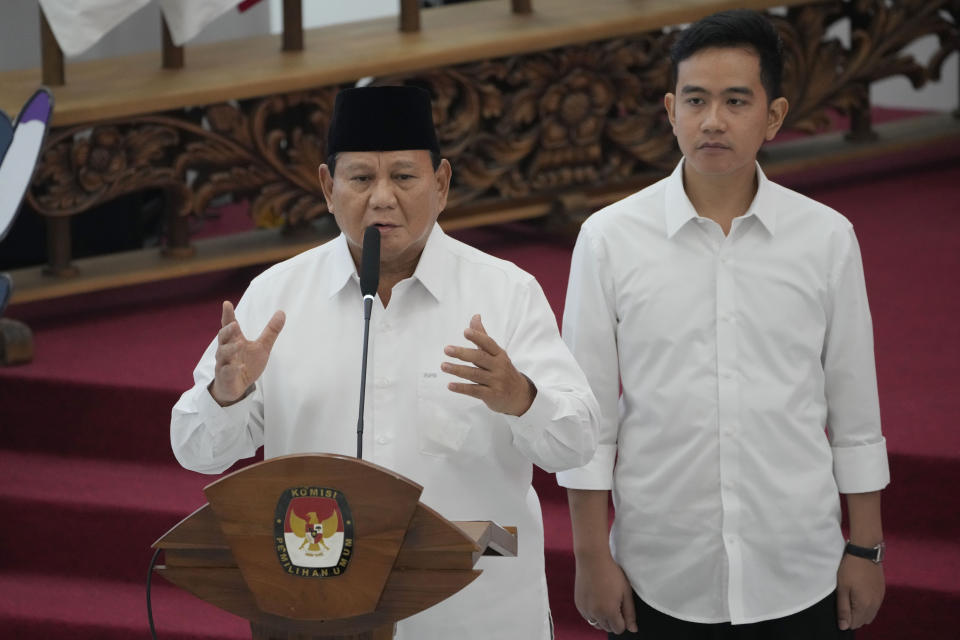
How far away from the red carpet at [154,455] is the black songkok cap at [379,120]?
1560mm

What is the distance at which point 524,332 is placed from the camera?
2164 millimetres

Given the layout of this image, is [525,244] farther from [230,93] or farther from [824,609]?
[824,609]

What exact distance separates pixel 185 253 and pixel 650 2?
1.77 m

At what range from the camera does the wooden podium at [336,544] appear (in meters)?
1.79

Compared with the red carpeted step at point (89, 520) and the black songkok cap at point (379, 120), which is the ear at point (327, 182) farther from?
the red carpeted step at point (89, 520)

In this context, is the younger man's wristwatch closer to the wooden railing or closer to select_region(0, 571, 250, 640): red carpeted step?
select_region(0, 571, 250, 640): red carpeted step

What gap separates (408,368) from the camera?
85.8 inches

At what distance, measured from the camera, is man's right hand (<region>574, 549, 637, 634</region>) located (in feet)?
7.88

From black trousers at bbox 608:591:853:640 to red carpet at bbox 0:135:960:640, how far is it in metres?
0.92

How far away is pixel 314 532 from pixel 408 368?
0.44 m

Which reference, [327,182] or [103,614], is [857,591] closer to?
[327,182]

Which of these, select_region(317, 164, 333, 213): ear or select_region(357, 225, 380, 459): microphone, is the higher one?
select_region(317, 164, 333, 213): ear

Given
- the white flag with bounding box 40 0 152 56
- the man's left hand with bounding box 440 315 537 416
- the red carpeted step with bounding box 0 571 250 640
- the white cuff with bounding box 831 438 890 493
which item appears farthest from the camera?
the white flag with bounding box 40 0 152 56

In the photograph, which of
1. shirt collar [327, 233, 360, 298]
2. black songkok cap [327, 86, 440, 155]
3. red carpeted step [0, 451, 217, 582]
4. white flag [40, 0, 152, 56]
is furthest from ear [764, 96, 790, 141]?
white flag [40, 0, 152, 56]
